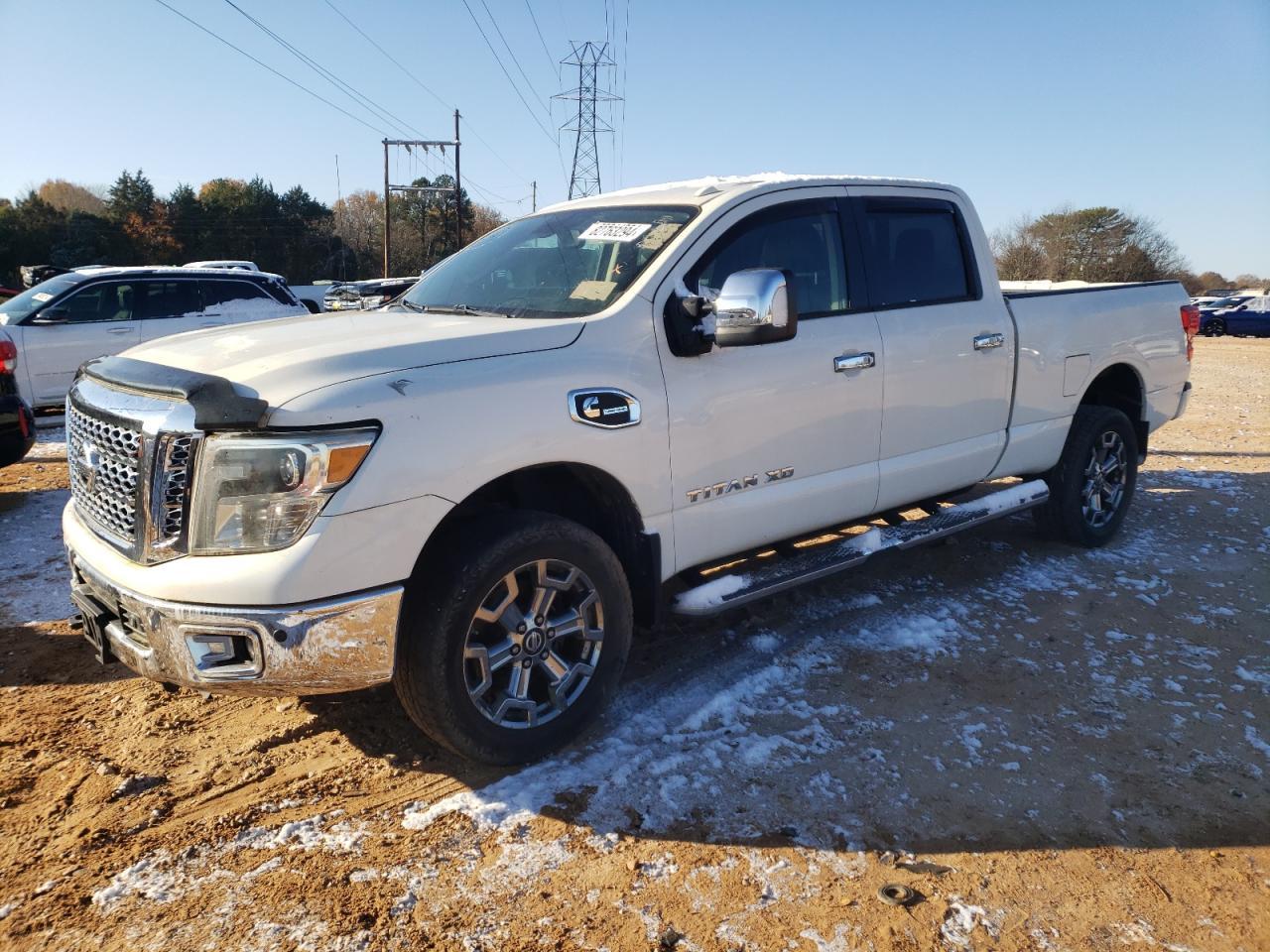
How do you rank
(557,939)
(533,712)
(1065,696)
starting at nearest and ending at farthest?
1. (557,939)
2. (533,712)
3. (1065,696)

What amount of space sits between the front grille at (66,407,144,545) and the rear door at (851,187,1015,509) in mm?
3137

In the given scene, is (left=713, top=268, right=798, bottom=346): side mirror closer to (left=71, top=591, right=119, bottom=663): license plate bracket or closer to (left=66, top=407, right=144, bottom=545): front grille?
(left=66, top=407, right=144, bottom=545): front grille

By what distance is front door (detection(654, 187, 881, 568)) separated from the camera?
3.50 meters

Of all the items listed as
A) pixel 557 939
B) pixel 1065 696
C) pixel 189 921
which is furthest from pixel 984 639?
pixel 189 921

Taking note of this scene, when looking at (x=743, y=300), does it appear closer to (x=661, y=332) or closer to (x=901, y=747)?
(x=661, y=332)

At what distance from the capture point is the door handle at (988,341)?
464cm

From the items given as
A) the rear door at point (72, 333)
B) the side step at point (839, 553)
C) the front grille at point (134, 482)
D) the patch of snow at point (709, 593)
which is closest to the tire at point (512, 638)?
the patch of snow at point (709, 593)

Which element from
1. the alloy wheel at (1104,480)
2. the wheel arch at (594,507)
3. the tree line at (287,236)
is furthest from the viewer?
the tree line at (287,236)

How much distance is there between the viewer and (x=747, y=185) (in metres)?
3.99

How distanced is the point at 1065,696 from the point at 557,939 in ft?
8.26

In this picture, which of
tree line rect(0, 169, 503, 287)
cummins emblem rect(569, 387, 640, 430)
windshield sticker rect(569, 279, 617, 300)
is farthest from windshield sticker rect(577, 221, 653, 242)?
tree line rect(0, 169, 503, 287)

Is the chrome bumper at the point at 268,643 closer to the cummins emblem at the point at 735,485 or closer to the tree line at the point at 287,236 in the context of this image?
the cummins emblem at the point at 735,485

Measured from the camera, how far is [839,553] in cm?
414

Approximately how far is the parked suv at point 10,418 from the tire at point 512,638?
4.61 meters
